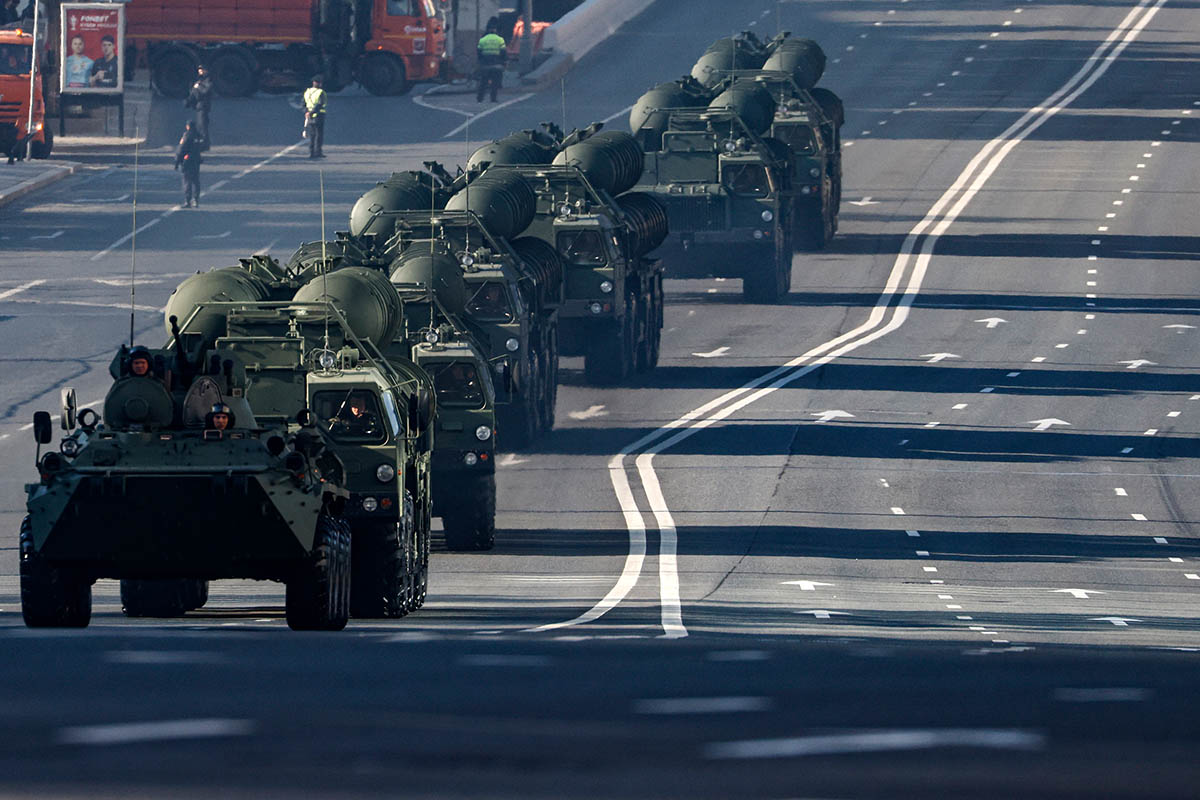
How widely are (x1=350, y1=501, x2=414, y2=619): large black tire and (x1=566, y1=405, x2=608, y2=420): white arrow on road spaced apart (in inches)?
747

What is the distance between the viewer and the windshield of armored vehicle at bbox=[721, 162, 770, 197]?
50281 millimetres

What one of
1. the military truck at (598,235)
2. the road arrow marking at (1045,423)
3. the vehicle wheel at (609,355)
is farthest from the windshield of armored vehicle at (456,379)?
the road arrow marking at (1045,423)

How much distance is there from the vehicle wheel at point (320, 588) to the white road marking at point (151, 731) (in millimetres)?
6542

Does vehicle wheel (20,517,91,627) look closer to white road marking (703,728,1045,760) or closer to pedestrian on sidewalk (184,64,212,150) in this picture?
white road marking (703,728,1045,760)

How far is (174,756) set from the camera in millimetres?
11938

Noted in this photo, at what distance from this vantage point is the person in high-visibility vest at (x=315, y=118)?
68750 millimetres

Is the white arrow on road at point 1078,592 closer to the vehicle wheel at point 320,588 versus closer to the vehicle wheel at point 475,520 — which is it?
the vehicle wheel at point 475,520

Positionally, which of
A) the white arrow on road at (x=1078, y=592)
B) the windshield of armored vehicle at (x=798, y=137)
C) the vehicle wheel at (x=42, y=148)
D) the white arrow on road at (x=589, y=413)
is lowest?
the white arrow on road at (x=589, y=413)

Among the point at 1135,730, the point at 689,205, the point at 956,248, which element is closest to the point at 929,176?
the point at 956,248

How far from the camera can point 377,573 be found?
74.9 feet

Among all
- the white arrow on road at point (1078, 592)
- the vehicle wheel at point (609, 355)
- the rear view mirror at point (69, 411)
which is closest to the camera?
the rear view mirror at point (69, 411)

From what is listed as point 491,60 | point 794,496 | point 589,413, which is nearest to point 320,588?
point 794,496

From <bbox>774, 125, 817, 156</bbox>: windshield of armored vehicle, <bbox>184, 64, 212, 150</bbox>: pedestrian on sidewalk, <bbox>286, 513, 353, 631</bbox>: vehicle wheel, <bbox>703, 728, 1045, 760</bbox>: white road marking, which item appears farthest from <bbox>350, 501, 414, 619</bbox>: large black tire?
<bbox>184, 64, 212, 150</bbox>: pedestrian on sidewalk

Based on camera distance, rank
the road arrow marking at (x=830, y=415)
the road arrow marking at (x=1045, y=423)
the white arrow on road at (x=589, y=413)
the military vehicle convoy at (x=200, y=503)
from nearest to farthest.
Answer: the military vehicle convoy at (x=200, y=503) → the road arrow marking at (x=1045, y=423) → the road arrow marking at (x=830, y=415) → the white arrow on road at (x=589, y=413)
